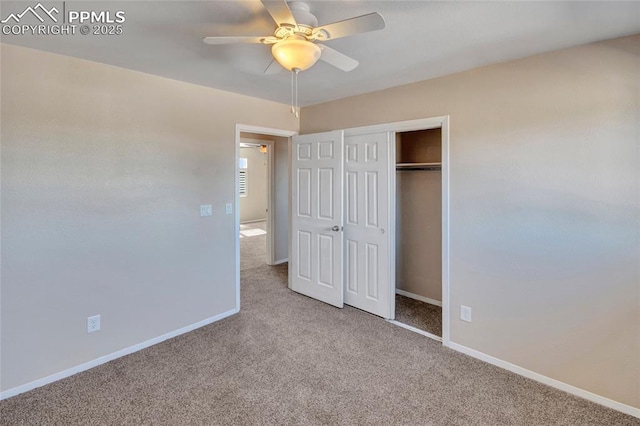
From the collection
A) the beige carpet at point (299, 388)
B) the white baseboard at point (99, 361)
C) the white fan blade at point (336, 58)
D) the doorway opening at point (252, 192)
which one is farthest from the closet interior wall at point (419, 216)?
the doorway opening at point (252, 192)

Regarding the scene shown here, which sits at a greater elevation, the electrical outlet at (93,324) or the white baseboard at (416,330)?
the electrical outlet at (93,324)

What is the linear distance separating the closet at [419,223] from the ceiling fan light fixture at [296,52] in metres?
2.34

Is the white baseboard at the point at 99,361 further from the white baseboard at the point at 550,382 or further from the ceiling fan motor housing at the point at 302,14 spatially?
the ceiling fan motor housing at the point at 302,14

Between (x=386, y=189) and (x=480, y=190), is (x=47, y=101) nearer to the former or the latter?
(x=386, y=189)

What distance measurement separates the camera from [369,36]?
1.96m

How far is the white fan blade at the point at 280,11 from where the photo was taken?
4.13 ft

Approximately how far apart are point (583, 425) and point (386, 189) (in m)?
2.19

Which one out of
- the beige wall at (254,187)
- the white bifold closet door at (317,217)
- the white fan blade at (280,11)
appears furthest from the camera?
the beige wall at (254,187)

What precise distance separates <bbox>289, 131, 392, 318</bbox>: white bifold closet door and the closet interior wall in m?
0.71

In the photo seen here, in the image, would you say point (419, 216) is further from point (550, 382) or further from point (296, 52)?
point (296, 52)

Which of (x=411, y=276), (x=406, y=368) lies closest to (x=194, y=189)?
(x=406, y=368)

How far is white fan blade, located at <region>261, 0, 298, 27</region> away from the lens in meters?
1.26

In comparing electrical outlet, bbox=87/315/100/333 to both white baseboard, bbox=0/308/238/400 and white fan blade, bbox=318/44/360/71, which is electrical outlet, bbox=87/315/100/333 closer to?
white baseboard, bbox=0/308/238/400

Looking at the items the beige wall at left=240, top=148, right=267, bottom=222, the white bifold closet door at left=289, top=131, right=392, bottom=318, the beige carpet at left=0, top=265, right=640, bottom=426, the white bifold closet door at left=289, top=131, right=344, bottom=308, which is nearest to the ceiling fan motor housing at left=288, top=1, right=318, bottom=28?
the white bifold closet door at left=289, top=131, right=392, bottom=318
